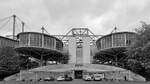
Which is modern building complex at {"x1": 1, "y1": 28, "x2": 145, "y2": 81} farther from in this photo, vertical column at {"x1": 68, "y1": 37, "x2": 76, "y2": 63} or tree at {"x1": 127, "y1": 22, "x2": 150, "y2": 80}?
tree at {"x1": 127, "y1": 22, "x2": 150, "y2": 80}

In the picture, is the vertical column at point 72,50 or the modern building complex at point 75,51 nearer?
the modern building complex at point 75,51

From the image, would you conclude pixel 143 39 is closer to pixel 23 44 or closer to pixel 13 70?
pixel 13 70

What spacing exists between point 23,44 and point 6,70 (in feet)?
52.2

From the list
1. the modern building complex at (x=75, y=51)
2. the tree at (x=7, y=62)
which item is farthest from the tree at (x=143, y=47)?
the tree at (x=7, y=62)

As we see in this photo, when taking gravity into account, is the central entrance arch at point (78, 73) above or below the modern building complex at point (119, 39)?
below

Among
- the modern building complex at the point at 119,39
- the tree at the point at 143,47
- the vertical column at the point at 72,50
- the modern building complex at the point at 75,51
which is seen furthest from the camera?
the vertical column at the point at 72,50

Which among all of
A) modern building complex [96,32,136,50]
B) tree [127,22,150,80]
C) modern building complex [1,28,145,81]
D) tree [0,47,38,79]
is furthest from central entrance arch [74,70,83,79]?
tree [127,22,150,80]

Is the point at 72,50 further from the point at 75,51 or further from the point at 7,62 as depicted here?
the point at 7,62

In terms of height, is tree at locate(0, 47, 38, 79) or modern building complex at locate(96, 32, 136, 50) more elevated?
modern building complex at locate(96, 32, 136, 50)

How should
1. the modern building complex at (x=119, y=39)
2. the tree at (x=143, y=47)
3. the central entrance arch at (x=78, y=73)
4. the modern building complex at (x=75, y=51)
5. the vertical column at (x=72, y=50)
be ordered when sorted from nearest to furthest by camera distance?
the tree at (x=143, y=47) < the modern building complex at (x=75, y=51) < the central entrance arch at (x=78, y=73) < the modern building complex at (x=119, y=39) < the vertical column at (x=72, y=50)

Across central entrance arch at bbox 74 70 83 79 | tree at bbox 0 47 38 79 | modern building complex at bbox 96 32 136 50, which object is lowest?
central entrance arch at bbox 74 70 83 79

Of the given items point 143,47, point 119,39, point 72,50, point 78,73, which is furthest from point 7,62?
point 119,39

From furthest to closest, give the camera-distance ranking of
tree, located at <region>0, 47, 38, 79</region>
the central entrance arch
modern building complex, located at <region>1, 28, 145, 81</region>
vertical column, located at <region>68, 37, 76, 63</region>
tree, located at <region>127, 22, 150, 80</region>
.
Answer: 1. vertical column, located at <region>68, 37, 76, 63</region>
2. the central entrance arch
3. modern building complex, located at <region>1, 28, 145, 81</region>
4. tree, located at <region>0, 47, 38, 79</region>
5. tree, located at <region>127, 22, 150, 80</region>

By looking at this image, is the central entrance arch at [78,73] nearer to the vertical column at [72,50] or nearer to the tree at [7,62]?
the tree at [7,62]
